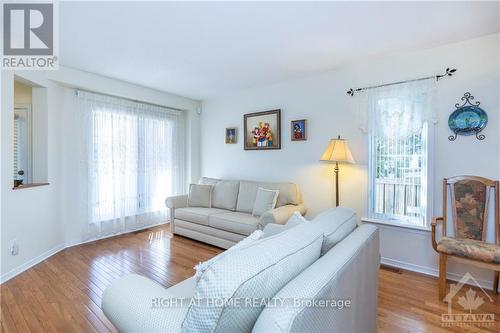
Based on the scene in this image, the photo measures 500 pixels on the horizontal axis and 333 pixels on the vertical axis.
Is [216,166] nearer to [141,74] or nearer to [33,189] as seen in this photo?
[141,74]

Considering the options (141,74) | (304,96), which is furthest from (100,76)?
(304,96)

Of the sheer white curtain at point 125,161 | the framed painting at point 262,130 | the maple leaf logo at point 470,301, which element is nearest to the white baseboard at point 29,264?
the sheer white curtain at point 125,161

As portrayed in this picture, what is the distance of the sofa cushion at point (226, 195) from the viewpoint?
389 cm

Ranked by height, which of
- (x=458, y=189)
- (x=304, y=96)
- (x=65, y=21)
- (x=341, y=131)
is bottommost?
(x=458, y=189)

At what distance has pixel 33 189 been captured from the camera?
2930 mm

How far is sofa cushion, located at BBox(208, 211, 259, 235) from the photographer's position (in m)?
3.11

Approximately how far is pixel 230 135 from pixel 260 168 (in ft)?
2.93

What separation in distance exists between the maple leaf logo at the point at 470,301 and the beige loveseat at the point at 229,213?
1757mm

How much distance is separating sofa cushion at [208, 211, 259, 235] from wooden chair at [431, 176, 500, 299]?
6.16 feet

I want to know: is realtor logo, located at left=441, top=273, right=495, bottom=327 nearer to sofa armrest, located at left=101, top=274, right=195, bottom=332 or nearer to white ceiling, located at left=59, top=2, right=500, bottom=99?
sofa armrest, located at left=101, top=274, right=195, bottom=332

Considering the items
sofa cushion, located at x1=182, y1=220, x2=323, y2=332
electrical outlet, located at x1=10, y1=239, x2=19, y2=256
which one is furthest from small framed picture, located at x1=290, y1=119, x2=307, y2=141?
electrical outlet, located at x1=10, y1=239, x2=19, y2=256

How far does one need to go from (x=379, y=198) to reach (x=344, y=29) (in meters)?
1.95

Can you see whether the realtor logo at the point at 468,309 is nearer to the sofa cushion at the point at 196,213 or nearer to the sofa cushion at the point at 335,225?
the sofa cushion at the point at 335,225

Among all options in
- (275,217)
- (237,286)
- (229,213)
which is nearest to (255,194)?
(229,213)
